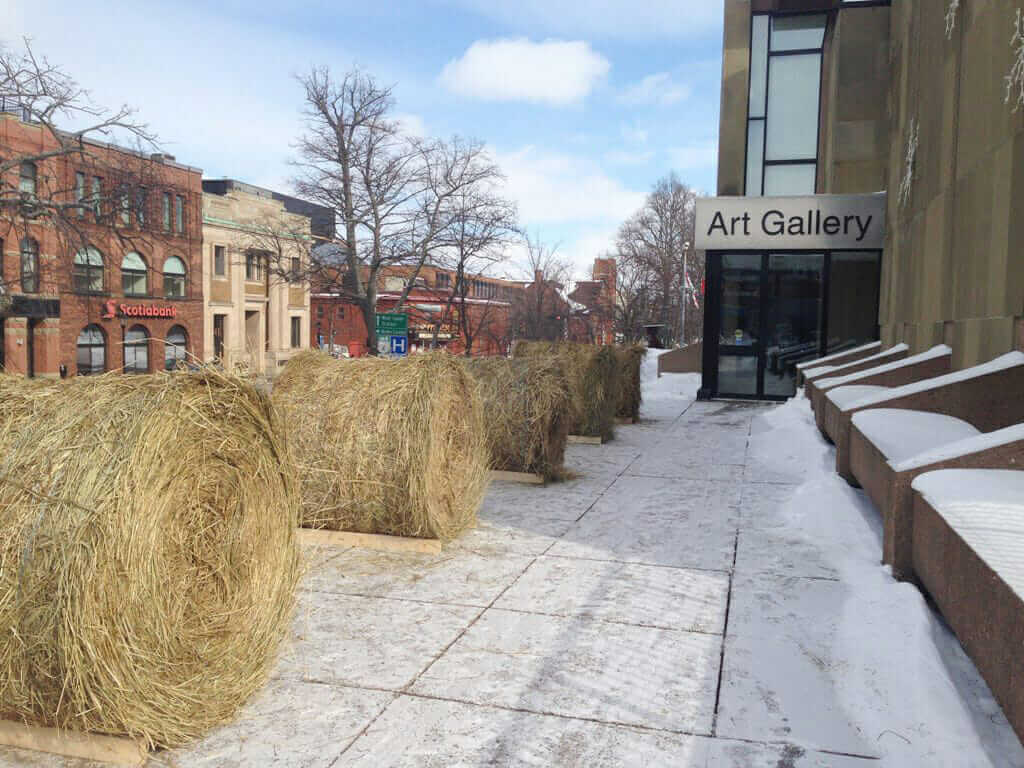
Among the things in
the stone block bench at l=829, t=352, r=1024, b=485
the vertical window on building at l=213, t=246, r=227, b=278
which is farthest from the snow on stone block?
the vertical window on building at l=213, t=246, r=227, b=278

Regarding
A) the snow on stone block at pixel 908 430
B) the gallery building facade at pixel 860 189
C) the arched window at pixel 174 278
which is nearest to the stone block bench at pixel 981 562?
the snow on stone block at pixel 908 430

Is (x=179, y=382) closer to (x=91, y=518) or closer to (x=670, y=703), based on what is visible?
(x=91, y=518)

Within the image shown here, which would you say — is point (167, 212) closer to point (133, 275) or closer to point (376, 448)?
point (133, 275)

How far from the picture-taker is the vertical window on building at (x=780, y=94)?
803 inches

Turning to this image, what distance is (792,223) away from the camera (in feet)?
59.6

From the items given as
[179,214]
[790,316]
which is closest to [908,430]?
[790,316]

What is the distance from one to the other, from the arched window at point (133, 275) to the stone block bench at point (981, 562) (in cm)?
4329

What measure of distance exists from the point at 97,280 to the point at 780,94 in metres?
33.0

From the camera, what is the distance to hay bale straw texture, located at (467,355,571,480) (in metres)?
9.39

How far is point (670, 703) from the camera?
3.85 m

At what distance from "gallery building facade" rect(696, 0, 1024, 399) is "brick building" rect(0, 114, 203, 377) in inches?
801

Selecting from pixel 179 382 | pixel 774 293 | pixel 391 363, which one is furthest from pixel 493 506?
pixel 774 293

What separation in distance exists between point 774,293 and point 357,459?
15.0 metres

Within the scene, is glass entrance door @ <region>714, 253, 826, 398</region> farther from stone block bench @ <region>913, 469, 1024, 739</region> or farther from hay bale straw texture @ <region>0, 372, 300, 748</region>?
hay bale straw texture @ <region>0, 372, 300, 748</region>
